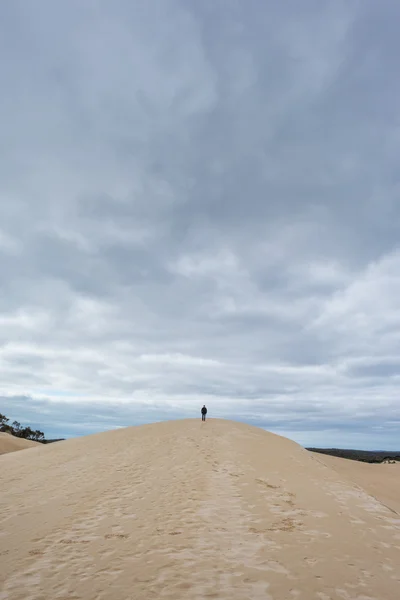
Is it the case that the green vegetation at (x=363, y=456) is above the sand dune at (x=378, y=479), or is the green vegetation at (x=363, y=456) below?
above

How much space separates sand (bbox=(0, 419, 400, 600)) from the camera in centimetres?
651

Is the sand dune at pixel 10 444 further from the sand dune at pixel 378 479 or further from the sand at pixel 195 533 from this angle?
the sand dune at pixel 378 479

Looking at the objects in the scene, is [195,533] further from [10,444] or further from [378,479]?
[10,444]

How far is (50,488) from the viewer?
15.6 meters

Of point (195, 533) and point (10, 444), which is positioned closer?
point (195, 533)

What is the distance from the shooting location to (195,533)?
9141 mm

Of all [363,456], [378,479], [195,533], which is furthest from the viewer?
[363,456]

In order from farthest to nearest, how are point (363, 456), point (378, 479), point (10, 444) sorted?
point (363, 456) < point (10, 444) < point (378, 479)

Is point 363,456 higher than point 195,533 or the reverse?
higher

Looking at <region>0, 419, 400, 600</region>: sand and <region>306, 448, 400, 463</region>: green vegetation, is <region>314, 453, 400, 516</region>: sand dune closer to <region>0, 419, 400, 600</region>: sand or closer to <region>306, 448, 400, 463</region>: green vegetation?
<region>0, 419, 400, 600</region>: sand

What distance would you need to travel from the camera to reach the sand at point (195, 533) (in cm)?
651

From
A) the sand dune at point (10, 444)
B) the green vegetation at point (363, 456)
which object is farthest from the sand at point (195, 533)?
the green vegetation at point (363, 456)

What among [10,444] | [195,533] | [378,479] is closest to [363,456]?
[378,479]

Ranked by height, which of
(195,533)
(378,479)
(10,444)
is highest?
(10,444)
